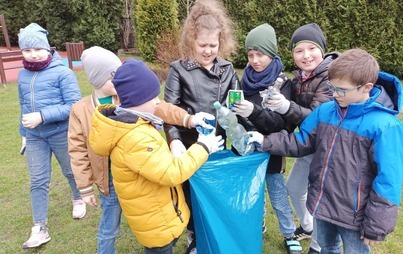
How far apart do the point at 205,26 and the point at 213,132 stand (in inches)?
25.8

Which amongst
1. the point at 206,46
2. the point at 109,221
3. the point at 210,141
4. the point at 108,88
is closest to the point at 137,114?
the point at 210,141

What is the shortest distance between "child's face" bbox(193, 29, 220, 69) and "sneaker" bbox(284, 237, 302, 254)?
4.36ft

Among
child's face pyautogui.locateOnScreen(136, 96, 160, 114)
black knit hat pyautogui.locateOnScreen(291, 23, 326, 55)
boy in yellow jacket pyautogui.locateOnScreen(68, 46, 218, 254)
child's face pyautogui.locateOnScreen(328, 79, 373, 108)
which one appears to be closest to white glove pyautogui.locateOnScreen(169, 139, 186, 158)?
boy in yellow jacket pyautogui.locateOnScreen(68, 46, 218, 254)

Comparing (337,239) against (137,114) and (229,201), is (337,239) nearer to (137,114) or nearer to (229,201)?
(229,201)

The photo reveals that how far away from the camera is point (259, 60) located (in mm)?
2070

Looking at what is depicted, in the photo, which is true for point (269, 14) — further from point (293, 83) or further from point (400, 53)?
point (293, 83)

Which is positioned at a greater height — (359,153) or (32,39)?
(32,39)

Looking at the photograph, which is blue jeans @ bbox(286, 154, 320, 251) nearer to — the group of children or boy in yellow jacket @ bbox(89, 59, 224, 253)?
the group of children

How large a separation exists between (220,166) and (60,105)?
4.45 ft

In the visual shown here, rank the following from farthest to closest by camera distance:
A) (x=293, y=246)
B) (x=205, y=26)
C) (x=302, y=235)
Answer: (x=302, y=235) < (x=293, y=246) < (x=205, y=26)

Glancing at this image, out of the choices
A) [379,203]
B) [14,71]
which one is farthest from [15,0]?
[379,203]

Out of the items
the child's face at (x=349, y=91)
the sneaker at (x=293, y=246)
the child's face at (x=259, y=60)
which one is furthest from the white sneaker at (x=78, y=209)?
the child's face at (x=349, y=91)

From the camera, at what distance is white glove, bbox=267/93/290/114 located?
183cm

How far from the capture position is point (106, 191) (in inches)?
78.5
